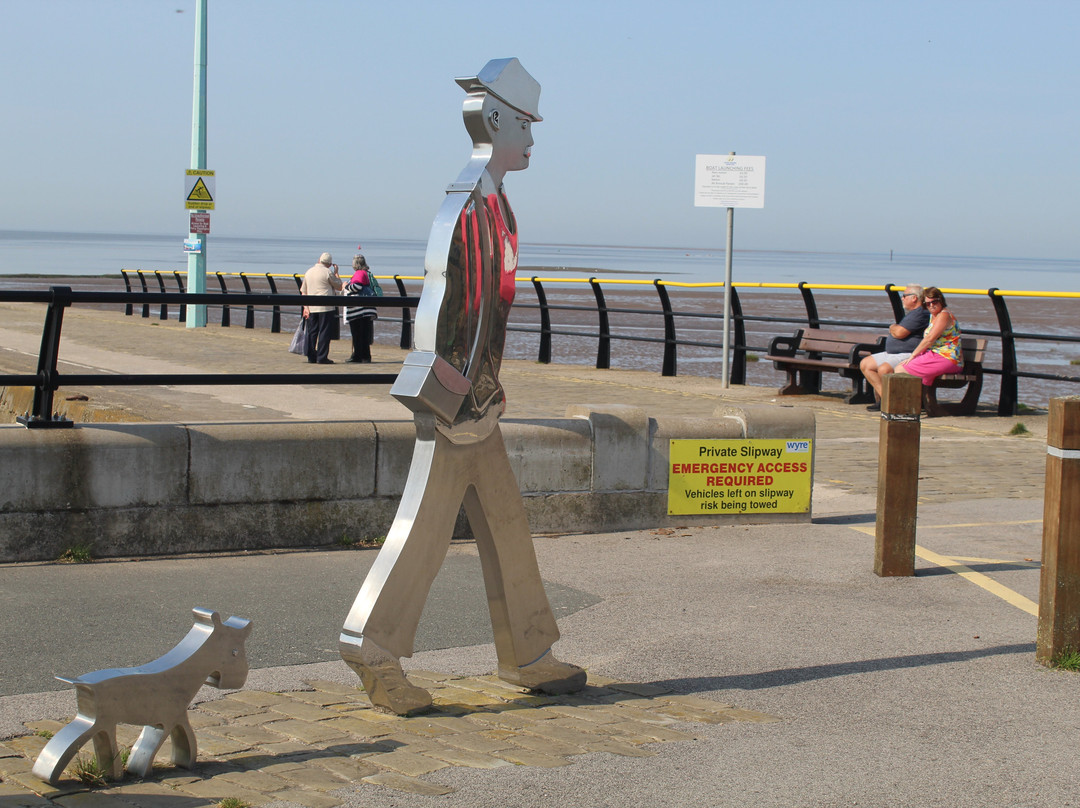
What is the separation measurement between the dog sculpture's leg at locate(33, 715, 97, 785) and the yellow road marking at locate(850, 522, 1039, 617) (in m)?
4.38

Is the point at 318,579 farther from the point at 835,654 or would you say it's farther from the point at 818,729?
the point at 818,729

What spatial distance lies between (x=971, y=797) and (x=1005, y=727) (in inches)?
31.0

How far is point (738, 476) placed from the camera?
27.2 ft

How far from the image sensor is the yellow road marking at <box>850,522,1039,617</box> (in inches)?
254

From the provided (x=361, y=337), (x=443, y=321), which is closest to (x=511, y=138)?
(x=443, y=321)

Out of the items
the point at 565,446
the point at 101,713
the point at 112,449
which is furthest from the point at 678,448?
the point at 101,713

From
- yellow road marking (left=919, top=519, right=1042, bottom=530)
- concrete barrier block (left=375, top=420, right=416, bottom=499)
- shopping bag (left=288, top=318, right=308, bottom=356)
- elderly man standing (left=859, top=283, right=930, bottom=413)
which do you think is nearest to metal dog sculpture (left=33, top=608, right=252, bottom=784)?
concrete barrier block (left=375, top=420, right=416, bottom=499)

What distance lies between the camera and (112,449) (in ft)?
22.6

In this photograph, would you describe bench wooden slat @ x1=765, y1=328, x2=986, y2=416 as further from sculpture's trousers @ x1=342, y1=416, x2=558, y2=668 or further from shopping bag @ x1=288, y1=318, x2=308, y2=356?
sculpture's trousers @ x1=342, y1=416, x2=558, y2=668

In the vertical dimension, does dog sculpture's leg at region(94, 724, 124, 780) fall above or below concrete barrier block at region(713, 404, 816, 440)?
below

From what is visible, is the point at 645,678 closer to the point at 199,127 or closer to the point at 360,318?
the point at 360,318

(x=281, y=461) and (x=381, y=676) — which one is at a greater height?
(x=281, y=461)

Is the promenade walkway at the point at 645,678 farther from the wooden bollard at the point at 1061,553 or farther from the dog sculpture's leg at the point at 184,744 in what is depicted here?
the wooden bollard at the point at 1061,553

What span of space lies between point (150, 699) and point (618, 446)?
4.61 meters
